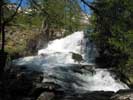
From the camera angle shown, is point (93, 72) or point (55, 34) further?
point (55, 34)

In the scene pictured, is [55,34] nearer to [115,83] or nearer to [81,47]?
[81,47]

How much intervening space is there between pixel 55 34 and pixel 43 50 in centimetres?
413

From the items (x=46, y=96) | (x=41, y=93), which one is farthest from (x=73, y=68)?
(x=46, y=96)

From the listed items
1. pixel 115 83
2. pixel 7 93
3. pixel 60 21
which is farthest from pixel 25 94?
pixel 115 83

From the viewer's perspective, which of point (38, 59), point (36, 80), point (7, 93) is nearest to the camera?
point (7, 93)

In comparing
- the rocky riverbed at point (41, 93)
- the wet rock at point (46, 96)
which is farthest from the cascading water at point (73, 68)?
the wet rock at point (46, 96)

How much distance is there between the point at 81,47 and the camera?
111ft

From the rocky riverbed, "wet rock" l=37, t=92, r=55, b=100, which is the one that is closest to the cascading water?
the rocky riverbed

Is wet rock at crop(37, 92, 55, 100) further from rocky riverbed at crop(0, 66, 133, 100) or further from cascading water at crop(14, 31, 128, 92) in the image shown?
cascading water at crop(14, 31, 128, 92)

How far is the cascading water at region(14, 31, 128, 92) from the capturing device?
2200cm

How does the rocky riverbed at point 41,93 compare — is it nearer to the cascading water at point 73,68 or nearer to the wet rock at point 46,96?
the wet rock at point 46,96

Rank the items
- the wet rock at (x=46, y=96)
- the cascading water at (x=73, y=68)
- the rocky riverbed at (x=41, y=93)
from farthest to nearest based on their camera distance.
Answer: the cascading water at (x=73, y=68) → the wet rock at (x=46, y=96) → the rocky riverbed at (x=41, y=93)

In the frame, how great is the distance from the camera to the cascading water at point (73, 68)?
2200cm

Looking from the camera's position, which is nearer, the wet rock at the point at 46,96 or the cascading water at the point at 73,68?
the wet rock at the point at 46,96
